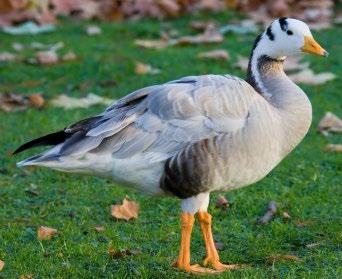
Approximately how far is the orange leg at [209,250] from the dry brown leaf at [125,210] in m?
0.91

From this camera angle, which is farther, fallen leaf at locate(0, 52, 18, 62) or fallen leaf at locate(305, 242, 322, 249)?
fallen leaf at locate(0, 52, 18, 62)

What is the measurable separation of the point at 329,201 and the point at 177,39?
5751 millimetres

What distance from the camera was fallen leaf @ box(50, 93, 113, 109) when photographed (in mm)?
9648

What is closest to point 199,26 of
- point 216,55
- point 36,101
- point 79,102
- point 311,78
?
point 216,55

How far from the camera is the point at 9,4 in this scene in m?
13.1

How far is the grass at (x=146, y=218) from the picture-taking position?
568 centimetres

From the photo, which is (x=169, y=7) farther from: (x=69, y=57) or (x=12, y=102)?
(x=12, y=102)

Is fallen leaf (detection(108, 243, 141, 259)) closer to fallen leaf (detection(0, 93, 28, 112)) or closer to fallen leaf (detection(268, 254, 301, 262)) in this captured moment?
fallen leaf (detection(268, 254, 301, 262))

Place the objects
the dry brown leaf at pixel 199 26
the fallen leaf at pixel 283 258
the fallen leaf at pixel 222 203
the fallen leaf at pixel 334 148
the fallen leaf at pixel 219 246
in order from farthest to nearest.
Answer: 1. the dry brown leaf at pixel 199 26
2. the fallen leaf at pixel 334 148
3. the fallen leaf at pixel 222 203
4. the fallen leaf at pixel 219 246
5. the fallen leaf at pixel 283 258

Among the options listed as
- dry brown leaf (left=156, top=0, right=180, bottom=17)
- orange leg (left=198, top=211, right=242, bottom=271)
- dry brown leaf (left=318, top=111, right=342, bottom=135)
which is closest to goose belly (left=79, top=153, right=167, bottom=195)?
orange leg (left=198, top=211, right=242, bottom=271)

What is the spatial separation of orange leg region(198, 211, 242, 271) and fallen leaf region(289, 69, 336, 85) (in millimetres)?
4536

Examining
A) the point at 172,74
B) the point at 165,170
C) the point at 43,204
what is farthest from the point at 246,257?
the point at 172,74

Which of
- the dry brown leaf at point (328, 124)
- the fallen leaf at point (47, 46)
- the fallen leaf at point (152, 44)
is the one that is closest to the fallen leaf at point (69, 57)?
the fallen leaf at point (47, 46)

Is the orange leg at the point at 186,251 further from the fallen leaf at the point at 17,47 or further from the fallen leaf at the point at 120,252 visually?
the fallen leaf at the point at 17,47
